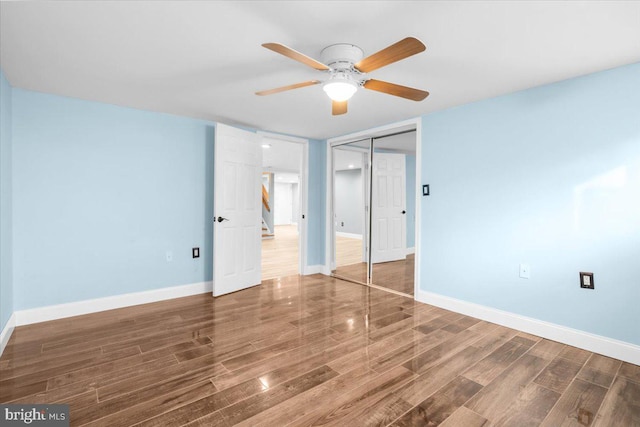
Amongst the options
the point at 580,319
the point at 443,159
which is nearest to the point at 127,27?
the point at 443,159

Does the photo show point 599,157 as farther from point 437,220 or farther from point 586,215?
point 437,220

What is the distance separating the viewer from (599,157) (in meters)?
2.33

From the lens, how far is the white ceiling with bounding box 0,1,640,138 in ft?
5.26

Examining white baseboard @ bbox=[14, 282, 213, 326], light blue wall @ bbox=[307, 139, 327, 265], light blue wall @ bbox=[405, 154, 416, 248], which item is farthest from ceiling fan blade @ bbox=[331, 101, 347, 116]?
light blue wall @ bbox=[405, 154, 416, 248]

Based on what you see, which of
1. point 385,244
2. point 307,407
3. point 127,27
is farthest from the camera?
point 385,244

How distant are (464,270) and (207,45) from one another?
3.08m

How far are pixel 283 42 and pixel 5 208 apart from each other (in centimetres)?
268

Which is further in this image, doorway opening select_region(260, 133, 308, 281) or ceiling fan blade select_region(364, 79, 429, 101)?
doorway opening select_region(260, 133, 308, 281)

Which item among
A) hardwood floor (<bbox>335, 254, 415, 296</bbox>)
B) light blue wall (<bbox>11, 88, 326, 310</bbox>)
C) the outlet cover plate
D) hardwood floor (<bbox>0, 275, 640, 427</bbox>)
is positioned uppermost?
light blue wall (<bbox>11, 88, 326, 310</bbox>)

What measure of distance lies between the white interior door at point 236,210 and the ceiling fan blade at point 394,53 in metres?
2.35

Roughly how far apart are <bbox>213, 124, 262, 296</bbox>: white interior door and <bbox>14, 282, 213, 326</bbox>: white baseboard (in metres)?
0.36

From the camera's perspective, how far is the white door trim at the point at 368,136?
3539 mm

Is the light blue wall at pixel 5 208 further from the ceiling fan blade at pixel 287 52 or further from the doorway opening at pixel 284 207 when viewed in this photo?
the doorway opening at pixel 284 207

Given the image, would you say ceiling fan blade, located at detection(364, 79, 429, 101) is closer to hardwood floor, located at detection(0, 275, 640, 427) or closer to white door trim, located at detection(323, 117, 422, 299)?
white door trim, located at detection(323, 117, 422, 299)
